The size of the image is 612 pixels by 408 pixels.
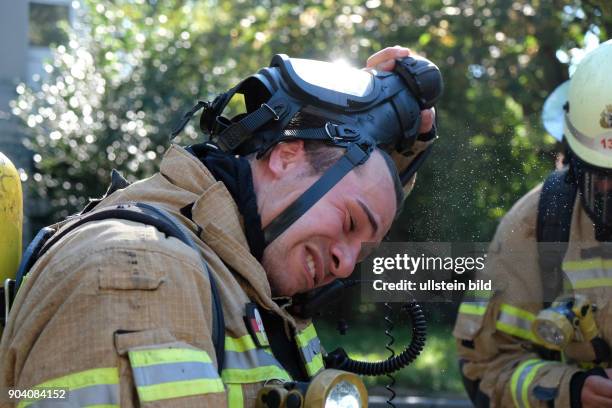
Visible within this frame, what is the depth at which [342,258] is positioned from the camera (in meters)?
2.48

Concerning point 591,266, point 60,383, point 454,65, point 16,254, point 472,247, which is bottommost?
point 454,65

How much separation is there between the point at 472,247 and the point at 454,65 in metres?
5.96

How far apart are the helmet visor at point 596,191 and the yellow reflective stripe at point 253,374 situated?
1.89 meters

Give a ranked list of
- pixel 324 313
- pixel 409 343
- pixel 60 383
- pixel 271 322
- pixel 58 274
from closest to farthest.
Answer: pixel 60 383 → pixel 58 274 → pixel 271 322 → pixel 409 343 → pixel 324 313

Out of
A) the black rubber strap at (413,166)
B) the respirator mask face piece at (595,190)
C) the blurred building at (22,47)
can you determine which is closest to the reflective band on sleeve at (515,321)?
the respirator mask face piece at (595,190)

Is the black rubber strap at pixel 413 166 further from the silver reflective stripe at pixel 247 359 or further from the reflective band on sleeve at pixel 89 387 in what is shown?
the reflective band on sleeve at pixel 89 387

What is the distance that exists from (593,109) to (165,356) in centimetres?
255

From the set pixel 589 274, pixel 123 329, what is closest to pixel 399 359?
pixel 123 329

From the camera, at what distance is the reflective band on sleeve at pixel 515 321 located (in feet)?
12.7

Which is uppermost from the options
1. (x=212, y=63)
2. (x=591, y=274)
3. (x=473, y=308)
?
(x=591, y=274)

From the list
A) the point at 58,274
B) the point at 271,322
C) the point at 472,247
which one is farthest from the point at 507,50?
the point at 58,274

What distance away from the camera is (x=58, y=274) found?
1905 millimetres

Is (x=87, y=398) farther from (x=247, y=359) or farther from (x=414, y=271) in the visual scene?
(x=414, y=271)

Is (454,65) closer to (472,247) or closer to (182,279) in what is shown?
(472,247)
